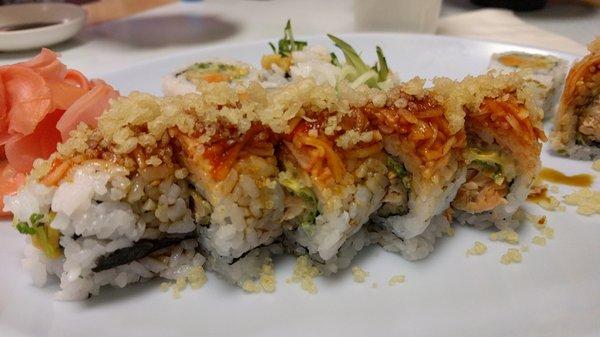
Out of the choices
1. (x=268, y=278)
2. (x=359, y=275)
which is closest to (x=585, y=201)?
(x=359, y=275)

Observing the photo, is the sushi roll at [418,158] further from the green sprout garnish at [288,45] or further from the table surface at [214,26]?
the table surface at [214,26]

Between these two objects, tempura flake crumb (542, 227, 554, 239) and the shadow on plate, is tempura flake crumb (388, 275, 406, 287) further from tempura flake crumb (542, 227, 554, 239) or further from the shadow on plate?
the shadow on plate

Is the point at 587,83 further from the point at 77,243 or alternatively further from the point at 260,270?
the point at 77,243

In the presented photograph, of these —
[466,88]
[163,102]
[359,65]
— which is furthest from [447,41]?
[163,102]

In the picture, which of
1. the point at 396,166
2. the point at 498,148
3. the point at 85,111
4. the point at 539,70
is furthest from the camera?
the point at 539,70

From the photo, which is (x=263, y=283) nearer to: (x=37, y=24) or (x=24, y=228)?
(x=24, y=228)

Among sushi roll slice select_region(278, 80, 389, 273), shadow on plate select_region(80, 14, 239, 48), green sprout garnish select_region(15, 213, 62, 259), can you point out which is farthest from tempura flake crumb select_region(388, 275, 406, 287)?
shadow on plate select_region(80, 14, 239, 48)
